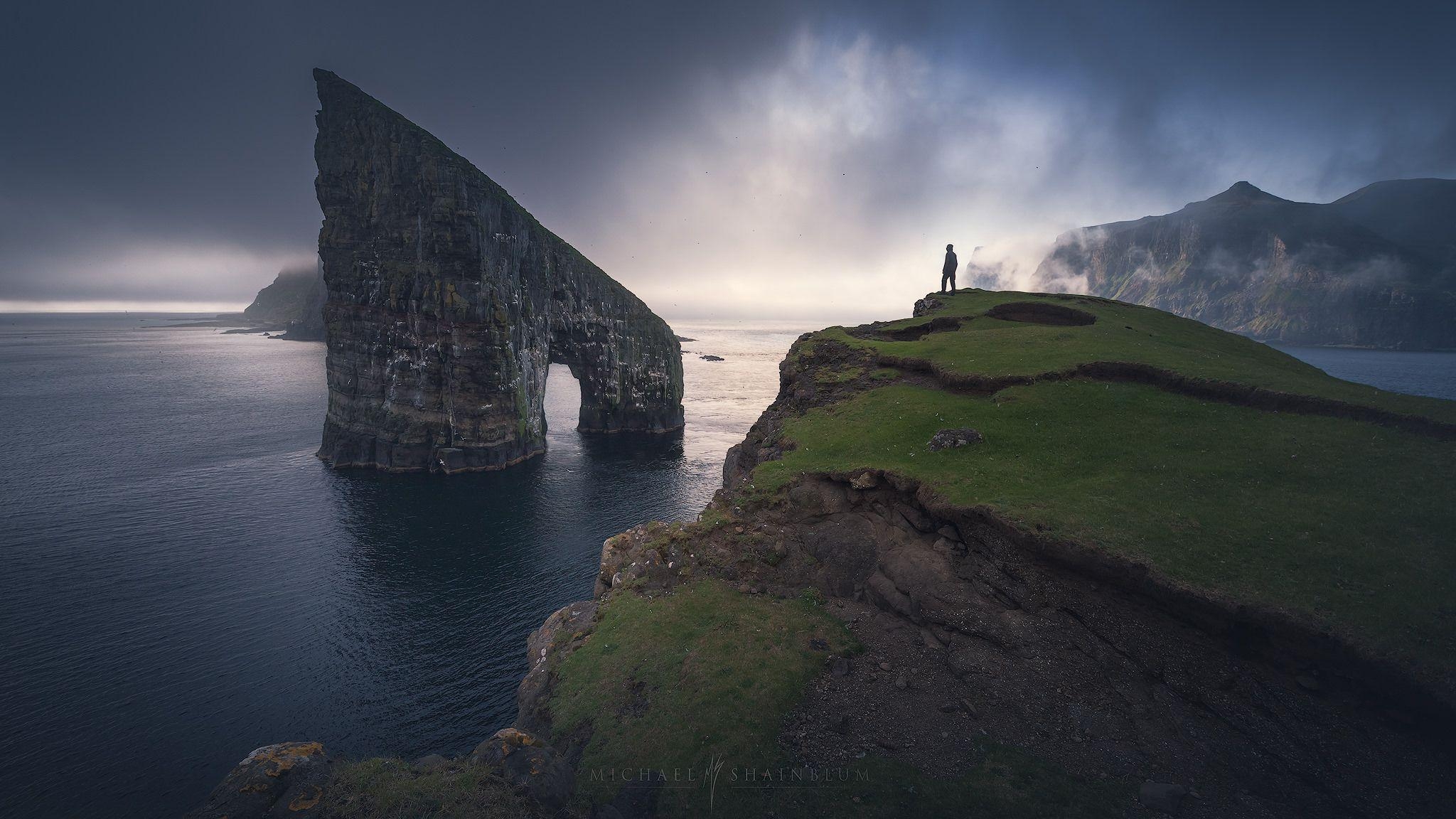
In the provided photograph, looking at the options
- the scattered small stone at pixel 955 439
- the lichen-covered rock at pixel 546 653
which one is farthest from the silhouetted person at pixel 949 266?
the lichen-covered rock at pixel 546 653

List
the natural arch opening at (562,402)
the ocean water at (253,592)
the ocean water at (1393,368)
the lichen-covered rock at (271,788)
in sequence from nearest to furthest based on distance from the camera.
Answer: the lichen-covered rock at (271,788)
the ocean water at (253,592)
the ocean water at (1393,368)
the natural arch opening at (562,402)

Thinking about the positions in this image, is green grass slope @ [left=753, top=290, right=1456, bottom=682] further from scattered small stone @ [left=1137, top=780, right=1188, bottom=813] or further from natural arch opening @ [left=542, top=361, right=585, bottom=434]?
natural arch opening @ [left=542, top=361, right=585, bottom=434]

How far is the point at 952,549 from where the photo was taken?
58.0 feet

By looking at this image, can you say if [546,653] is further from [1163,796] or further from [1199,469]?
[1199,469]

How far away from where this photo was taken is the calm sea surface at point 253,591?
2442 centimetres

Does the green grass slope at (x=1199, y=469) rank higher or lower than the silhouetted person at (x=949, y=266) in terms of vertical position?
lower

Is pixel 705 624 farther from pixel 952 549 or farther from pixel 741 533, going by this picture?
pixel 952 549

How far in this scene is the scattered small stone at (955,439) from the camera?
21641 millimetres

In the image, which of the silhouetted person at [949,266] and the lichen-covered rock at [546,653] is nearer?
the lichen-covered rock at [546,653]

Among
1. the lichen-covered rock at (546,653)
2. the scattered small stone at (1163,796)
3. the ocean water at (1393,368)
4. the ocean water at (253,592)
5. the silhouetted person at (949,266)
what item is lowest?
the ocean water at (253,592)

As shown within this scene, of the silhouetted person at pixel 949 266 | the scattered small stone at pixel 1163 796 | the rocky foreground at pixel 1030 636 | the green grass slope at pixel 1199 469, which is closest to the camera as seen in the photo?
the scattered small stone at pixel 1163 796

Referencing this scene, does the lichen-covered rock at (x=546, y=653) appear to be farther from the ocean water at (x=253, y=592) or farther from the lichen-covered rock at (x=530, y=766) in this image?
the ocean water at (x=253, y=592)

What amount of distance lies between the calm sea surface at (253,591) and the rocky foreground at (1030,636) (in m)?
14.6

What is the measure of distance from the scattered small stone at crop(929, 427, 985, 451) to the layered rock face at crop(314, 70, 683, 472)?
6231 centimetres
